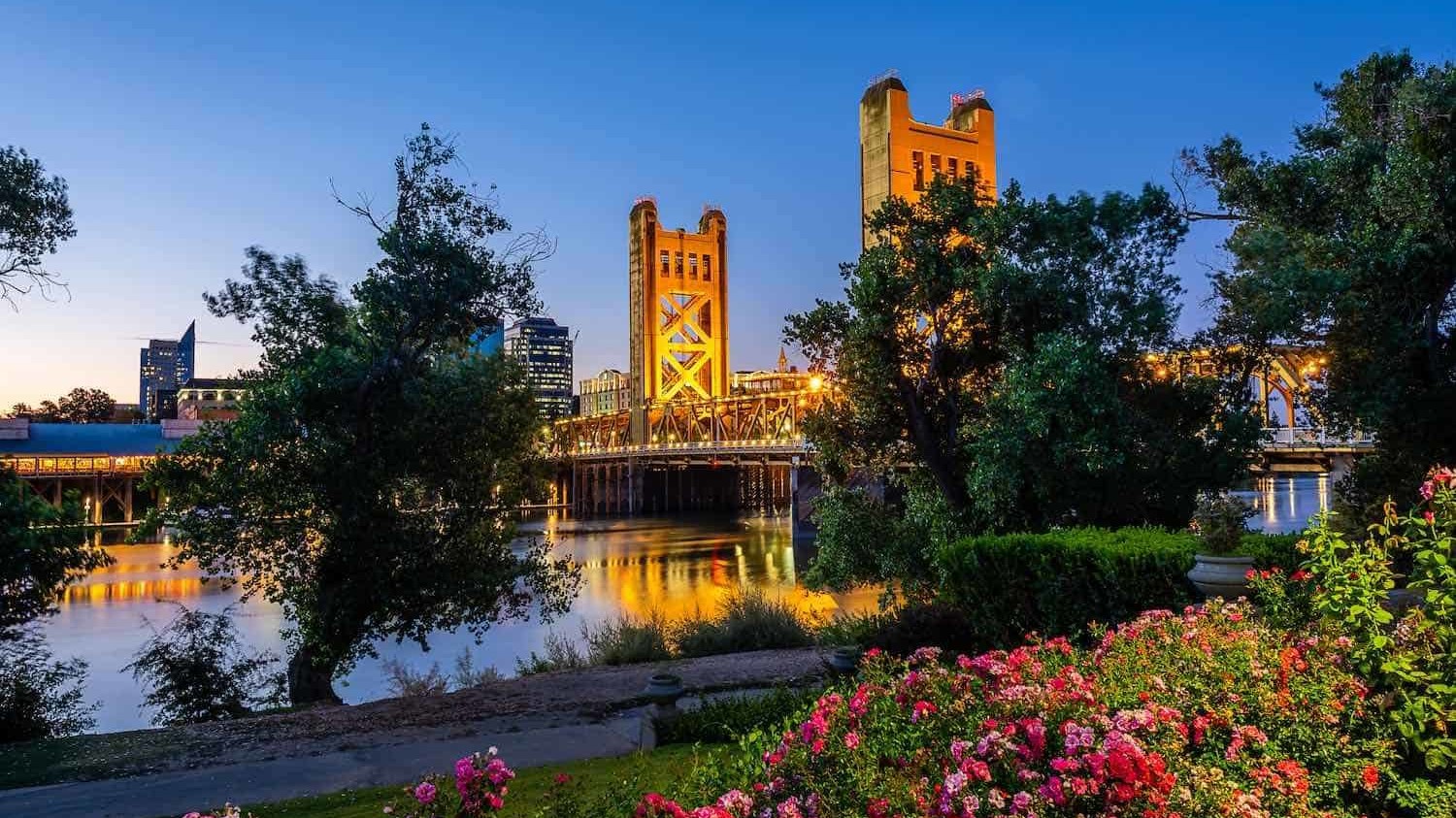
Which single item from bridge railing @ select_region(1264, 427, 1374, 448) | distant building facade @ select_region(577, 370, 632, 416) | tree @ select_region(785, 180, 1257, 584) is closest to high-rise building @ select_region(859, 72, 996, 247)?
bridge railing @ select_region(1264, 427, 1374, 448)

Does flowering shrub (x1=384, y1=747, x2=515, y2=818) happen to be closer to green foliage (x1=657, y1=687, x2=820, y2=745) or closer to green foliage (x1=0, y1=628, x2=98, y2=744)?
green foliage (x1=657, y1=687, x2=820, y2=745)

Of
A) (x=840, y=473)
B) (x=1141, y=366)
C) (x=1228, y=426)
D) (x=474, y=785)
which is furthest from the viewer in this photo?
(x=840, y=473)

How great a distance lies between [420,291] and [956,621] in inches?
285

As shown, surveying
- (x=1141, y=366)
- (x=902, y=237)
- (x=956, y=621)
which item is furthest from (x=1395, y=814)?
(x=902, y=237)

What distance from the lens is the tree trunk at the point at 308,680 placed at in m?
11.9

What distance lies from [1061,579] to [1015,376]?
3.70m

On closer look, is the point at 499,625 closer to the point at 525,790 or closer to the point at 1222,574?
the point at 525,790

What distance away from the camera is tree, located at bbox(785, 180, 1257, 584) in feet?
40.8

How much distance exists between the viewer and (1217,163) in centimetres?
1489

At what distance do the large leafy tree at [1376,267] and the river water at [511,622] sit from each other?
183cm

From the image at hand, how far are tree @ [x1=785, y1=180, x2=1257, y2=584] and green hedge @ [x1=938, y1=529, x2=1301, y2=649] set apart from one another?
6.56ft

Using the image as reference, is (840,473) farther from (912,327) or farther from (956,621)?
(956,621)

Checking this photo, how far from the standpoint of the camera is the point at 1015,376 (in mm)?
12641

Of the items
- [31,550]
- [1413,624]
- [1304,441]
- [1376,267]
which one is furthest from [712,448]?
[1413,624]
